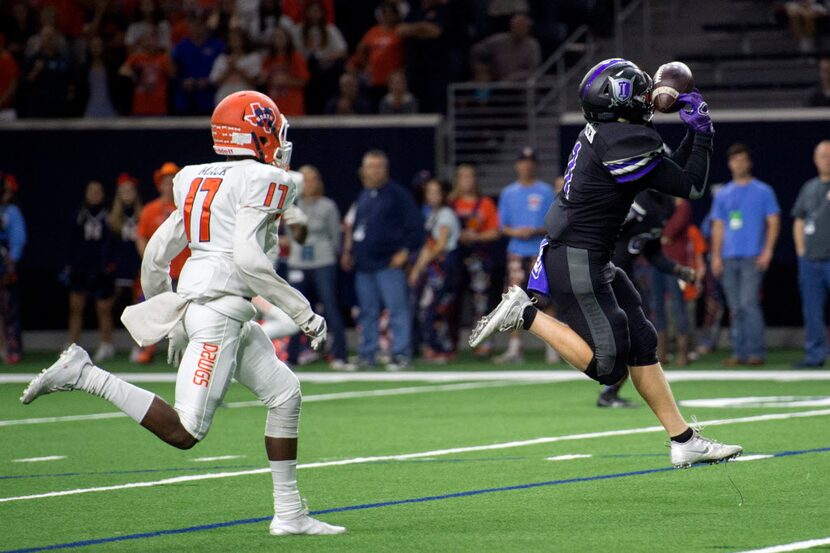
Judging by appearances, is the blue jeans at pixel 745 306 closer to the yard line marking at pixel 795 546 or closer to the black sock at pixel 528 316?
the black sock at pixel 528 316

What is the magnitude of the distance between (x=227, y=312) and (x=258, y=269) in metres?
0.30

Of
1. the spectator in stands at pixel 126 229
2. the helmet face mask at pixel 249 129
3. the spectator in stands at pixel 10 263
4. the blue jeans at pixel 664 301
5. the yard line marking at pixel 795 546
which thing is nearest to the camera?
the yard line marking at pixel 795 546

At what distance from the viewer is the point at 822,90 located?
18.2 meters

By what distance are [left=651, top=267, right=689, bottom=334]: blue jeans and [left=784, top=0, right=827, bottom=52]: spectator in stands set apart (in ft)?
16.9

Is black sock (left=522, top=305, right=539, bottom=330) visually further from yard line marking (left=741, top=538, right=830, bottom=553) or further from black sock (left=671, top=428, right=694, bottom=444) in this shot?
yard line marking (left=741, top=538, right=830, bottom=553)

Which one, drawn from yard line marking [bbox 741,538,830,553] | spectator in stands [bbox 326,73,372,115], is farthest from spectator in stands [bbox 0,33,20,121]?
yard line marking [bbox 741,538,830,553]

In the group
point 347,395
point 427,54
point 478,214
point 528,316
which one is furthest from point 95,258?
point 528,316

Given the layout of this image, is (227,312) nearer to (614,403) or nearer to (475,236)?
(614,403)

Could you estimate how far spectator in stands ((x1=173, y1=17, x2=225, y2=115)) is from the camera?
1927cm

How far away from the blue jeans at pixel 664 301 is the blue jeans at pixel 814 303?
124 cm

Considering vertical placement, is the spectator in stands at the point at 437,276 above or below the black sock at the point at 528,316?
below

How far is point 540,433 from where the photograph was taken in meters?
10.3

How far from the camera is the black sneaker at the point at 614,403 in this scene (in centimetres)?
1184

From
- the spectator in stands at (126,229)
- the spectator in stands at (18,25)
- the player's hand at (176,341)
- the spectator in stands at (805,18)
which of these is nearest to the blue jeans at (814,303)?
the spectator in stands at (805,18)
